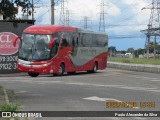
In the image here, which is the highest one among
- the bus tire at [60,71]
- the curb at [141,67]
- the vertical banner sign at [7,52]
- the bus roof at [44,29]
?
the bus roof at [44,29]

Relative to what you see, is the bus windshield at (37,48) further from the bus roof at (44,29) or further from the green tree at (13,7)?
the green tree at (13,7)

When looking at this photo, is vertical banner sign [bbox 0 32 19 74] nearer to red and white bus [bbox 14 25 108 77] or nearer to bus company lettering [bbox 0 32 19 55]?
bus company lettering [bbox 0 32 19 55]

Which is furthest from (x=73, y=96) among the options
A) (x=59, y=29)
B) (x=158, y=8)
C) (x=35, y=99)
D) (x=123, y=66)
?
(x=158, y=8)

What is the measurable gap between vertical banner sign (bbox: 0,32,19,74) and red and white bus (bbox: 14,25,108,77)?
4.74 metres

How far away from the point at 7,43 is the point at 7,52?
777 millimetres

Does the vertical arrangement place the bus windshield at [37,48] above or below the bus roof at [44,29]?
below

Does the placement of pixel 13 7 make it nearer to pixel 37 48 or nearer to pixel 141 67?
pixel 37 48

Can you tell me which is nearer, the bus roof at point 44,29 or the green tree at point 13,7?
the green tree at point 13,7

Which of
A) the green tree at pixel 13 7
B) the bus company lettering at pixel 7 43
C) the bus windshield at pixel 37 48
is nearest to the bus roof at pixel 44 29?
the bus windshield at pixel 37 48

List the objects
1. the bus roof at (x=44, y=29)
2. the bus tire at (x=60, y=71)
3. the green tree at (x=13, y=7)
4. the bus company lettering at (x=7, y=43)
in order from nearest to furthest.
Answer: the green tree at (x=13, y=7)
the bus roof at (x=44, y=29)
the bus tire at (x=60, y=71)
the bus company lettering at (x=7, y=43)

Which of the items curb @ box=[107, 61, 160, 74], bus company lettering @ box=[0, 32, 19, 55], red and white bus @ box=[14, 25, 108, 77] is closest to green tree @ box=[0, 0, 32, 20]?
red and white bus @ box=[14, 25, 108, 77]

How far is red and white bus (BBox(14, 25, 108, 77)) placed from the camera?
3322cm

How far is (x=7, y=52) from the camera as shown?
3934 cm

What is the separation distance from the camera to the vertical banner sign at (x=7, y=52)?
39094mm
